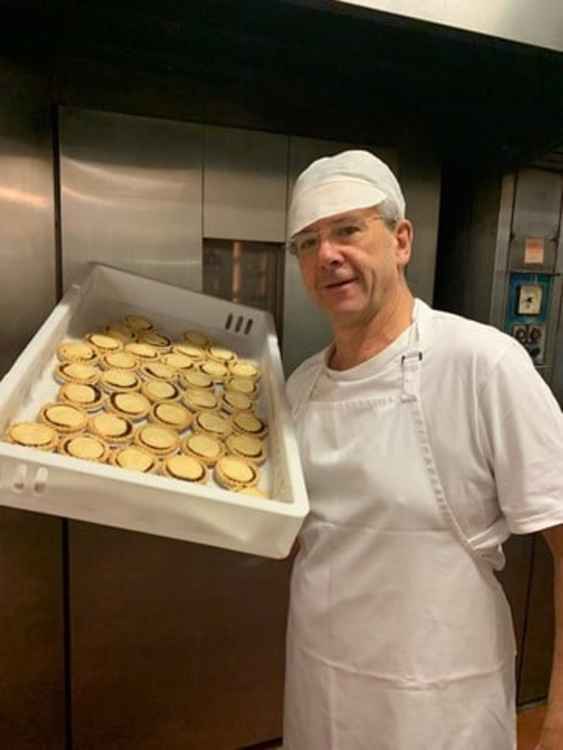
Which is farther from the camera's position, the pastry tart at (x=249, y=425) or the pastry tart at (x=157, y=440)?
the pastry tart at (x=249, y=425)

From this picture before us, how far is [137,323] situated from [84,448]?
491mm

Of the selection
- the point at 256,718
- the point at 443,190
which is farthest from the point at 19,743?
the point at 443,190

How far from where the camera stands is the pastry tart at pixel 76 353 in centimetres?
95

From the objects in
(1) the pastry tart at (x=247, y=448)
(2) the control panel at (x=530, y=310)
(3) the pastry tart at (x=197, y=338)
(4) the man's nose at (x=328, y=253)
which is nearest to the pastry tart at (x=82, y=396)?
(1) the pastry tart at (x=247, y=448)

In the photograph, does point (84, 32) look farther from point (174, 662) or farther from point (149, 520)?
point (174, 662)

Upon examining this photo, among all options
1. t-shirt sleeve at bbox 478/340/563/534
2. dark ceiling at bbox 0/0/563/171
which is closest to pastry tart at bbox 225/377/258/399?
t-shirt sleeve at bbox 478/340/563/534

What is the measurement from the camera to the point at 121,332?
3.67 ft

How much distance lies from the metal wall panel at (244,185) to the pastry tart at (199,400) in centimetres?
62

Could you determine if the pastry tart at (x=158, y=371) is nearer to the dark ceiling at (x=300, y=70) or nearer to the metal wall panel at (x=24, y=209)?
the metal wall panel at (x=24, y=209)

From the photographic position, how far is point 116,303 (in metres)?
1.22

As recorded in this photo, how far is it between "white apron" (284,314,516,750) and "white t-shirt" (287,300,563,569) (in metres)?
0.02

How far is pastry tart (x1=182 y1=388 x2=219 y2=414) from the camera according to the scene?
938 millimetres

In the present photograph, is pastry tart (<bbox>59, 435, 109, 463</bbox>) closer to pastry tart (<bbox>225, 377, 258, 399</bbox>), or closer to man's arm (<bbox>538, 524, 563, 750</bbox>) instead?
pastry tart (<bbox>225, 377, 258, 399</bbox>)

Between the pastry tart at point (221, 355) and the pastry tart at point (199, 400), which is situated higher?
the pastry tart at point (221, 355)
